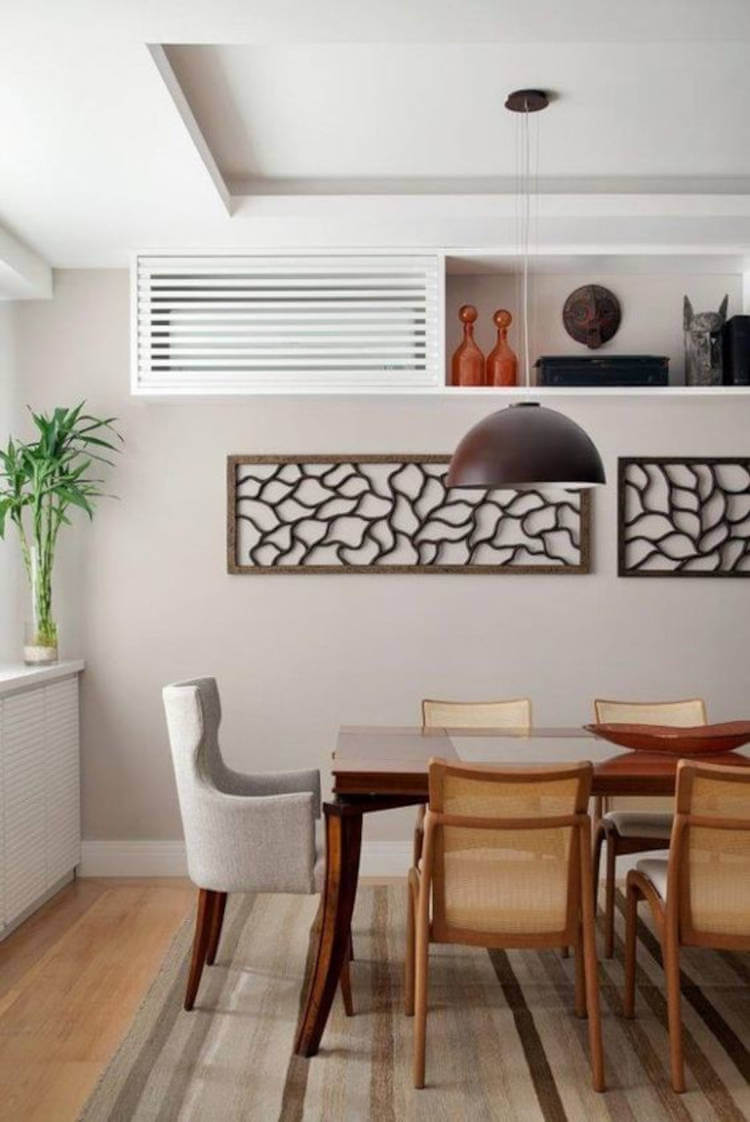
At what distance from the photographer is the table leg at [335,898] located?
3.39m

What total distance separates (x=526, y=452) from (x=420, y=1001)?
1637 mm

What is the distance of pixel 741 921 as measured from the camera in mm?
3195

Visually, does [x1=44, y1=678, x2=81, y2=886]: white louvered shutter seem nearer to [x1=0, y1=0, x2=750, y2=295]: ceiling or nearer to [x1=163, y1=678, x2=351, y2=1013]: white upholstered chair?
[x1=163, y1=678, x2=351, y2=1013]: white upholstered chair

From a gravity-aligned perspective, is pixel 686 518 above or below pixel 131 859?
above

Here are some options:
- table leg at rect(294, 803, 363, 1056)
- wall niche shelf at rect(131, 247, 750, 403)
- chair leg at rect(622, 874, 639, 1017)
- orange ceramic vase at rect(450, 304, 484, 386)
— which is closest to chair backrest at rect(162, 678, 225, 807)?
table leg at rect(294, 803, 363, 1056)

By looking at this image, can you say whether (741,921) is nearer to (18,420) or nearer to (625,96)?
(625,96)

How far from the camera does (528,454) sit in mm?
3775

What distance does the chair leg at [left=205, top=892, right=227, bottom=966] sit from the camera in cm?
391

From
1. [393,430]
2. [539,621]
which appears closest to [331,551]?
[393,430]

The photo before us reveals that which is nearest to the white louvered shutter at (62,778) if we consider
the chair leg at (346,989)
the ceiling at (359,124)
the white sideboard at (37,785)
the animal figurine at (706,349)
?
the white sideboard at (37,785)

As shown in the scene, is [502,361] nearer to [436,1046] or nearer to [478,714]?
[478,714]

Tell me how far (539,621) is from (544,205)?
1.84 metres

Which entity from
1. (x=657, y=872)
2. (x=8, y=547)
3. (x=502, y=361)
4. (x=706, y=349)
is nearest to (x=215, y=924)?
(x=657, y=872)

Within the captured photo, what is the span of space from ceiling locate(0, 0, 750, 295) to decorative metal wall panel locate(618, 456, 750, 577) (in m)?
0.99
